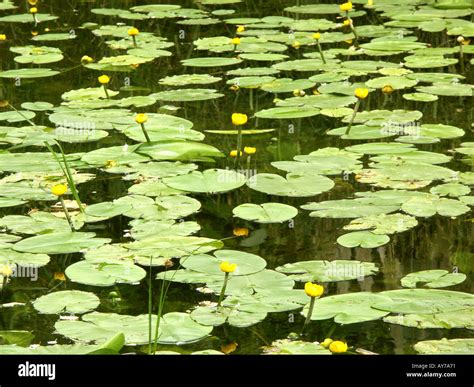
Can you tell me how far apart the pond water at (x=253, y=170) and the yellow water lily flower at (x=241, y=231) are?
16mm

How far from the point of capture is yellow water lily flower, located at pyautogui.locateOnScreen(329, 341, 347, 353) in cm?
229

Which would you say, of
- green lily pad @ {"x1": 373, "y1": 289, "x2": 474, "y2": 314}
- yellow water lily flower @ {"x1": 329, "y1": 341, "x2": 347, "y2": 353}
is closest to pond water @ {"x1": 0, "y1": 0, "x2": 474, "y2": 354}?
green lily pad @ {"x1": 373, "y1": 289, "x2": 474, "y2": 314}

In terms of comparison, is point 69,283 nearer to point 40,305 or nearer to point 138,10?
point 40,305

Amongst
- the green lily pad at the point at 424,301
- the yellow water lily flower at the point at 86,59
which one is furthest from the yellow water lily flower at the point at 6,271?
the yellow water lily flower at the point at 86,59

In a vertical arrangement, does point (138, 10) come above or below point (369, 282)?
above

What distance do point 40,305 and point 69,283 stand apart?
0.49 feet

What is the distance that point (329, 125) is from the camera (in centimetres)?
408

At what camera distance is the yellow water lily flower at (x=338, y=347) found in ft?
7.52

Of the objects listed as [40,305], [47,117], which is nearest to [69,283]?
[40,305]

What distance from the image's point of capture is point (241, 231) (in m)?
3.12

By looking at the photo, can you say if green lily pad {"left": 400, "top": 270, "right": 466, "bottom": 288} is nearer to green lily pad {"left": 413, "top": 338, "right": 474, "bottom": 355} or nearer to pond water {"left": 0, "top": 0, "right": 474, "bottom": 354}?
pond water {"left": 0, "top": 0, "right": 474, "bottom": 354}

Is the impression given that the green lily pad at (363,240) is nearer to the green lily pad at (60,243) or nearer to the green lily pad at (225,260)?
the green lily pad at (225,260)

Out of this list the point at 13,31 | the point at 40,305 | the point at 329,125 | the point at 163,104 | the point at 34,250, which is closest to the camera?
the point at 40,305

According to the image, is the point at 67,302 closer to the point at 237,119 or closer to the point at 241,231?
the point at 241,231
